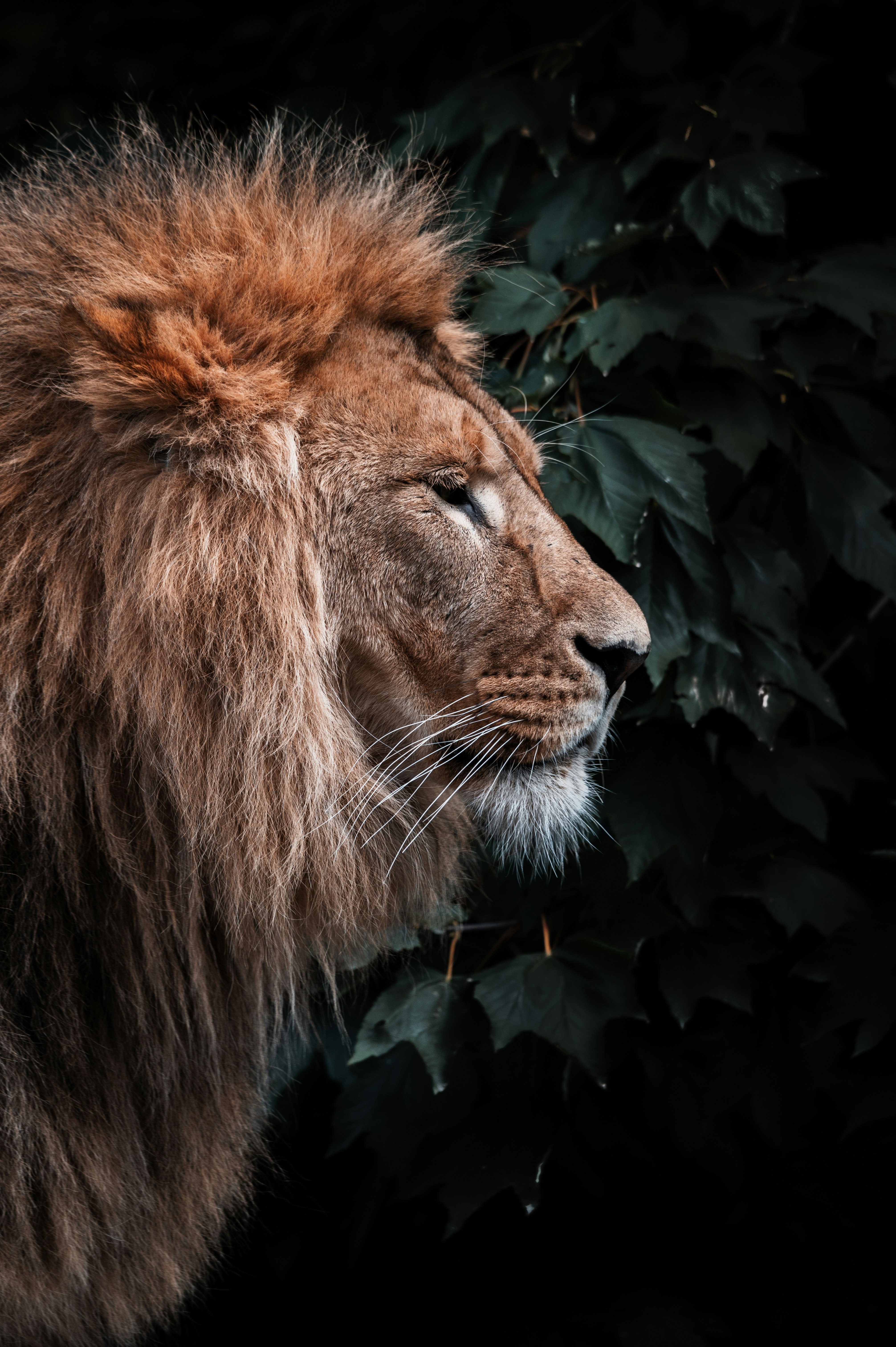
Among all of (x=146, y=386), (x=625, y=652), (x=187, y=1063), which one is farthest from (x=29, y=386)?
(x=187, y=1063)

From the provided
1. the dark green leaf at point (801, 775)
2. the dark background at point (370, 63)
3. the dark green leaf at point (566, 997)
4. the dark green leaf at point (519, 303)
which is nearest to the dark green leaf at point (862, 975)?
the dark green leaf at point (801, 775)

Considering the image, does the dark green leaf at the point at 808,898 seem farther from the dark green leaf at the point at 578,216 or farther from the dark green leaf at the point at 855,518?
the dark green leaf at the point at 578,216

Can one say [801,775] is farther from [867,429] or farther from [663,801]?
[867,429]

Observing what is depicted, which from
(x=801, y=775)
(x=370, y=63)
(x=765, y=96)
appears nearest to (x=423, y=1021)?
(x=801, y=775)

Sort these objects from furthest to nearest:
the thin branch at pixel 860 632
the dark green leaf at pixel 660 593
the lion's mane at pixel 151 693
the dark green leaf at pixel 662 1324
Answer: the thin branch at pixel 860 632, the dark green leaf at pixel 662 1324, the dark green leaf at pixel 660 593, the lion's mane at pixel 151 693

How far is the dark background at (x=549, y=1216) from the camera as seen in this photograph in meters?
2.12

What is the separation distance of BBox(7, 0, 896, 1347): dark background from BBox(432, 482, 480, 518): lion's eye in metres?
0.98

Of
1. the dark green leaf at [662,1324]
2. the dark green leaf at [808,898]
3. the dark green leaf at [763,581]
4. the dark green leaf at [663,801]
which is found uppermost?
the dark green leaf at [763,581]

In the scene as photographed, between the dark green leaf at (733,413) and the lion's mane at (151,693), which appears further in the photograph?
the dark green leaf at (733,413)

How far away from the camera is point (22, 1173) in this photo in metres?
1.45

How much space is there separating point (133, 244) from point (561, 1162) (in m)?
1.69

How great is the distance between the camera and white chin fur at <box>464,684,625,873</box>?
1.60m

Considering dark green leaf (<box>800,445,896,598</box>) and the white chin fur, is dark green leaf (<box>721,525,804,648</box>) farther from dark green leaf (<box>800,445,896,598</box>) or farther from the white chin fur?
the white chin fur

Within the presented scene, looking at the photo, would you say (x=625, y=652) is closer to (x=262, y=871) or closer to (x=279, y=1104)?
(x=262, y=871)
